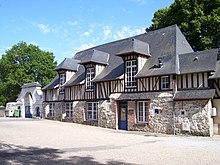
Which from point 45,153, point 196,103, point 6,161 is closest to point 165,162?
point 45,153

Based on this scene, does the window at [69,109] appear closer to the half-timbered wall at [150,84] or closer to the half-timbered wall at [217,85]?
the half-timbered wall at [150,84]

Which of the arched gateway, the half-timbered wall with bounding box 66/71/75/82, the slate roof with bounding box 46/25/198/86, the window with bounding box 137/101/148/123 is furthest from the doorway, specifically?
the arched gateway

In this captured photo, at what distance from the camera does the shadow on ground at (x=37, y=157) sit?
6.55 meters

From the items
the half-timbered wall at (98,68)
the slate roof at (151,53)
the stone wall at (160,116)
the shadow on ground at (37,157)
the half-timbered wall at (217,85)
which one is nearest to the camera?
the shadow on ground at (37,157)

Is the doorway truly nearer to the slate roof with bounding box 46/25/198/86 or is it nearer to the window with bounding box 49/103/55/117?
the slate roof with bounding box 46/25/198/86

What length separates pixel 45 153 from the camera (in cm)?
780

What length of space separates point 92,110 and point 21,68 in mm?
20565

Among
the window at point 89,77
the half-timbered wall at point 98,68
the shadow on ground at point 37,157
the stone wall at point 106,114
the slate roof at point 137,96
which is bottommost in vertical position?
the shadow on ground at point 37,157

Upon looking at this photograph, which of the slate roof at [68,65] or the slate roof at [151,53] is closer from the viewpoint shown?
the slate roof at [151,53]

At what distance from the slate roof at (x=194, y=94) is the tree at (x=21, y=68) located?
2581 centimetres

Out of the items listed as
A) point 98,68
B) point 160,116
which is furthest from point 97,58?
point 160,116

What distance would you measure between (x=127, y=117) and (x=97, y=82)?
139 inches

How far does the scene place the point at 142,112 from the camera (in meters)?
15.5

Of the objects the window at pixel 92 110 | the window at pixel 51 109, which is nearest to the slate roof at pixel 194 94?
the window at pixel 92 110
